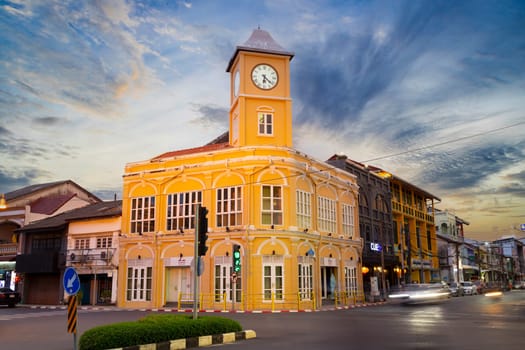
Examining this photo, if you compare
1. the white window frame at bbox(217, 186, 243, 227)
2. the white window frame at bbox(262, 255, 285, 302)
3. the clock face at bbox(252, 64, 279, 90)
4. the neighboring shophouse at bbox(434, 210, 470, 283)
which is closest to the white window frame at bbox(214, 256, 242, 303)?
the white window frame at bbox(262, 255, 285, 302)

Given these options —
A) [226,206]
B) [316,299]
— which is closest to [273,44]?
[226,206]

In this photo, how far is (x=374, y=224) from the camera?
49.3m

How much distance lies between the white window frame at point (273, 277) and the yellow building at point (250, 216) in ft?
0.21

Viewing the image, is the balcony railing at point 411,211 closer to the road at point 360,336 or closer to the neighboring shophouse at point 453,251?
the neighboring shophouse at point 453,251

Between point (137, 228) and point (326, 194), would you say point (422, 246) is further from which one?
point (137, 228)

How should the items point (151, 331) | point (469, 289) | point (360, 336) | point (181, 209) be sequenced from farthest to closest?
point (469, 289) → point (181, 209) → point (360, 336) → point (151, 331)

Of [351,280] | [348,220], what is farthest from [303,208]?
[351,280]

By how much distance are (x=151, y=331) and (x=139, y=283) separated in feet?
78.2

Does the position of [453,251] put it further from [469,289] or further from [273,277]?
[273,277]

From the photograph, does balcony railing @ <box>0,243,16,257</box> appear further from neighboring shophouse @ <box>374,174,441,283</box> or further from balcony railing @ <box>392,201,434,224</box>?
balcony railing @ <box>392,201,434,224</box>

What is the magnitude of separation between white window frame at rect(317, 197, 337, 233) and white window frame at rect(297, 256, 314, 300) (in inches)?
131

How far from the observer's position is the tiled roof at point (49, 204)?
46.8 meters

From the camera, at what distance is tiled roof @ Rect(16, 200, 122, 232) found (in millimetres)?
39125

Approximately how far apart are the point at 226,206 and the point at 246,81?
958 cm
